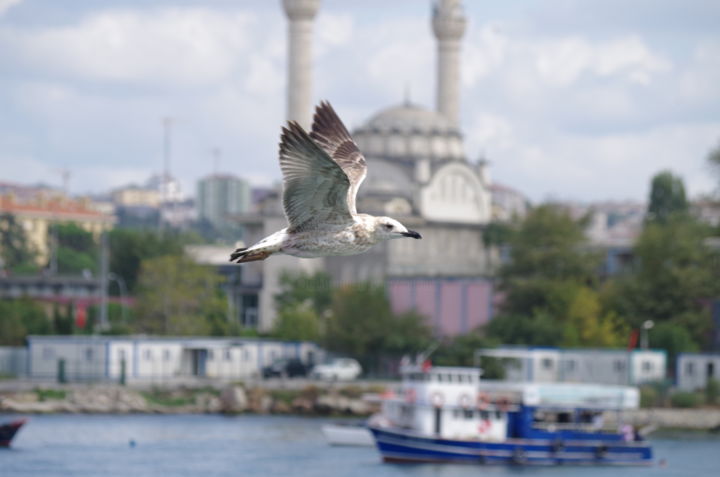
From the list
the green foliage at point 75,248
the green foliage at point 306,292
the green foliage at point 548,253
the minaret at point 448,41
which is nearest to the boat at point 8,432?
the green foliage at point 548,253

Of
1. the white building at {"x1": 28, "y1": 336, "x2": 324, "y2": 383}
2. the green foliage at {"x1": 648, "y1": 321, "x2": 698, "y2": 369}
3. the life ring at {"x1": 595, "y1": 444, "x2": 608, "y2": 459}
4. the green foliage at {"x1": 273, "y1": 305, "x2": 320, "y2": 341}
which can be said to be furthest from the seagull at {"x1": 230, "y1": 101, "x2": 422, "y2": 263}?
the green foliage at {"x1": 273, "y1": 305, "x2": 320, "y2": 341}

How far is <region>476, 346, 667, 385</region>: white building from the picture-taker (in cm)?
5500

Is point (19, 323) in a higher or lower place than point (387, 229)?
lower

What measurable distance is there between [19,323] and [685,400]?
72.8 ft

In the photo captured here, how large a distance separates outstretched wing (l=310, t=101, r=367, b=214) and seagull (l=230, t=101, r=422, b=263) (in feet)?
0.28

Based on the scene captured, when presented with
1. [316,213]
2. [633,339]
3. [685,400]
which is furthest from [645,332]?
[316,213]

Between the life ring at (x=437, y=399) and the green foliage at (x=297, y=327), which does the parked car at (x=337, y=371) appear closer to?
the green foliage at (x=297, y=327)

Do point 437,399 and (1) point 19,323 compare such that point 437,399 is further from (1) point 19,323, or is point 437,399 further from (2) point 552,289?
(1) point 19,323

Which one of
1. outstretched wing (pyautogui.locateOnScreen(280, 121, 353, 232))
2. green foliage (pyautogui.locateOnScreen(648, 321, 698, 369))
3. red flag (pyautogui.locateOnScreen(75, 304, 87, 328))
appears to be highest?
outstretched wing (pyautogui.locateOnScreen(280, 121, 353, 232))

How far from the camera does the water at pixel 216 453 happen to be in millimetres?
39969

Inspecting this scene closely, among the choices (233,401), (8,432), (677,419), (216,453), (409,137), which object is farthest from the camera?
(409,137)

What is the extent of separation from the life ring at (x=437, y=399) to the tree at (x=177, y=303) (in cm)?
2061

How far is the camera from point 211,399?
54469 mm

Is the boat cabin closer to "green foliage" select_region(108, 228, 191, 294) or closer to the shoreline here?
the shoreline
